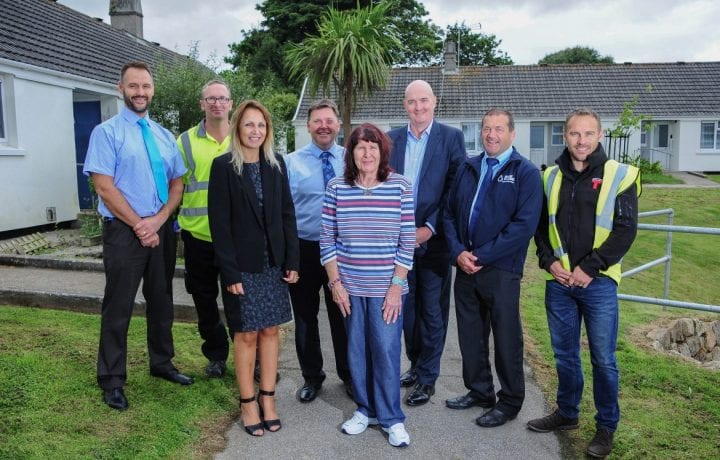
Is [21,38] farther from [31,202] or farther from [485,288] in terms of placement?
[485,288]

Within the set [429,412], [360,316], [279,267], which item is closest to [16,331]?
[279,267]

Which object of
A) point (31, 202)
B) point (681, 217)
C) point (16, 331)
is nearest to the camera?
point (16, 331)

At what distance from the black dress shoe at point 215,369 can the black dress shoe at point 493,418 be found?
6.65ft

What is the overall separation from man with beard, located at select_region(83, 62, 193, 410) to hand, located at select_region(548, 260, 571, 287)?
106 inches

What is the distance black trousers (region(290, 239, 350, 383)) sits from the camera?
4469 millimetres

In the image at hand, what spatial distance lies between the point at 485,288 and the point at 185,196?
92.1 inches

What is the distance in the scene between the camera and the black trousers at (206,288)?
460 centimetres

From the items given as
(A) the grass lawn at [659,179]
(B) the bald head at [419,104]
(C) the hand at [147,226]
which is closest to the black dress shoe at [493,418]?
(B) the bald head at [419,104]

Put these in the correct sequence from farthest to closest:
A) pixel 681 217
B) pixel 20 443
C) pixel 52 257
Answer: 1. pixel 681 217
2. pixel 52 257
3. pixel 20 443

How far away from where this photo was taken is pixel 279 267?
401 centimetres

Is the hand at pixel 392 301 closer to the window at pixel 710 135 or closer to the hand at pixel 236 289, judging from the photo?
the hand at pixel 236 289

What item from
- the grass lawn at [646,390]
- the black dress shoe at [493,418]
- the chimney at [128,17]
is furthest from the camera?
the chimney at [128,17]

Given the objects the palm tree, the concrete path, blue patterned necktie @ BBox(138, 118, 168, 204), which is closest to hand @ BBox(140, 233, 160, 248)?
blue patterned necktie @ BBox(138, 118, 168, 204)

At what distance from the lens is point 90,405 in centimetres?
408
